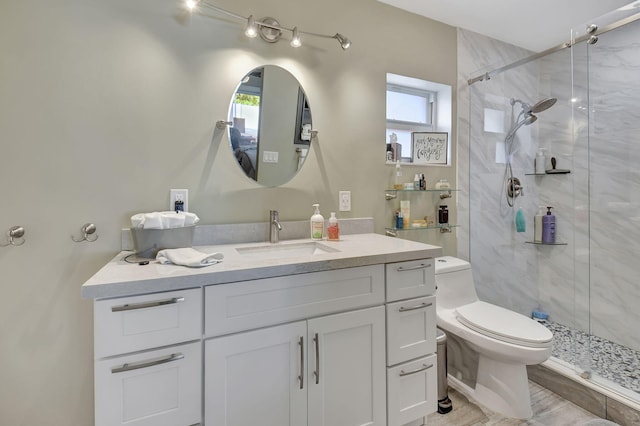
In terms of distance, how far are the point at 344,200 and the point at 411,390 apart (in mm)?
1067

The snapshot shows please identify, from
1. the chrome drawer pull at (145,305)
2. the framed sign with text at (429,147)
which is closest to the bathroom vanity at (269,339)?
the chrome drawer pull at (145,305)

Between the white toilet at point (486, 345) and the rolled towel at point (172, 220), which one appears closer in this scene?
the rolled towel at point (172, 220)

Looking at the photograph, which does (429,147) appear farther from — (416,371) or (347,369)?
(347,369)

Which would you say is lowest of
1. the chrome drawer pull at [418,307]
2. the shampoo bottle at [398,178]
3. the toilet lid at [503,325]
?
the toilet lid at [503,325]

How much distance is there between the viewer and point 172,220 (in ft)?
4.03

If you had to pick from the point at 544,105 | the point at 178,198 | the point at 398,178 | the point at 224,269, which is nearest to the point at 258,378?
the point at 224,269

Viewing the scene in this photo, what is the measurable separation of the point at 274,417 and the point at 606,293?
102 inches

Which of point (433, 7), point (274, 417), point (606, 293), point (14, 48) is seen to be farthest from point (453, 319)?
point (14, 48)

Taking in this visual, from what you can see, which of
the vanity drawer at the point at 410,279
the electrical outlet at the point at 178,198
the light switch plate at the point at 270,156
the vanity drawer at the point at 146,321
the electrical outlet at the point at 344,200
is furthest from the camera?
the electrical outlet at the point at 344,200

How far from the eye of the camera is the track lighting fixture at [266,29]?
1499mm

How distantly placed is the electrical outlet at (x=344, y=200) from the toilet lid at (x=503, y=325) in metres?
0.93

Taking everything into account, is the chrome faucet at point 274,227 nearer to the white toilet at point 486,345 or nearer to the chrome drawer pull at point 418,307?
the chrome drawer pull at point 418,307

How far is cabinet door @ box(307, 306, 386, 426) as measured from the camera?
119 cm

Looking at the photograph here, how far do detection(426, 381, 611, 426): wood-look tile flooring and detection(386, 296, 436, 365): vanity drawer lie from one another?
0.51 metres
